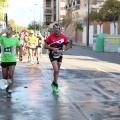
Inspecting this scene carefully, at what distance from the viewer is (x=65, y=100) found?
8742 millimetres

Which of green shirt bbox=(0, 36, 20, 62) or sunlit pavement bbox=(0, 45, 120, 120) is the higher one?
green shirt bbox=(0, 36, 20, 62)

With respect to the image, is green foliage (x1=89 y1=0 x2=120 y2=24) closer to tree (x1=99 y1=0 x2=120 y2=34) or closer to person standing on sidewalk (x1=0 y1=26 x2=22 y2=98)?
tree (x1=99 y1=0 x2=120 y2=34)

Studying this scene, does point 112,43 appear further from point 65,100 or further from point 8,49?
point 65,100

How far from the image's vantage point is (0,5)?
105 feet

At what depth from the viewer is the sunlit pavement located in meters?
7.14

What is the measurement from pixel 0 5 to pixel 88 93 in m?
23.7

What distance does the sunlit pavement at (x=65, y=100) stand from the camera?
7.14 m

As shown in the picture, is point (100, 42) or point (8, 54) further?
point (100, 42)

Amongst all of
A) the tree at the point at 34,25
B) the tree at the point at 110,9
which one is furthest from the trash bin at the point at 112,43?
the tree at the point at 34,25

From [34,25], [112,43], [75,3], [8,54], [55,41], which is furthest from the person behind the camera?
[34,25]

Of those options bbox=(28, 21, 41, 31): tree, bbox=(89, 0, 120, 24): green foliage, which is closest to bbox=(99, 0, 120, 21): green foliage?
bbox=(89, 0, 120, 24): green foliage

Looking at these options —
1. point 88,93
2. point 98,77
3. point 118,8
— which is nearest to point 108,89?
point 88,93

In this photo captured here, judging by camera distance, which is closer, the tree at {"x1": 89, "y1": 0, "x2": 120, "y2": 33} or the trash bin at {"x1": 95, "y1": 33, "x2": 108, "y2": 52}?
the trash bin at {"x1": 95, "y1": 33, "x2": 108, "y2": 52}

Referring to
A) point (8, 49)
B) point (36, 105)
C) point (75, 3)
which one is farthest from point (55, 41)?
point (75, 3)
